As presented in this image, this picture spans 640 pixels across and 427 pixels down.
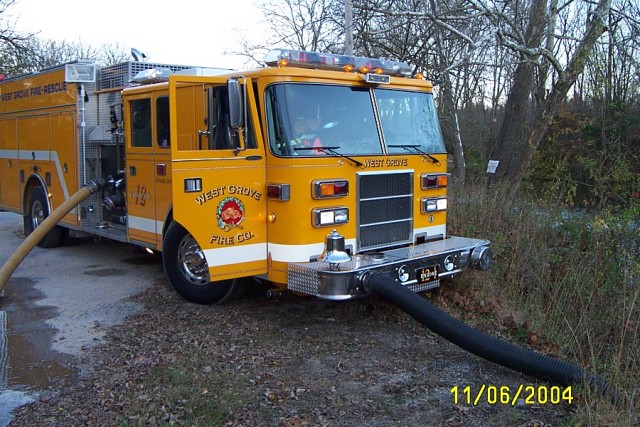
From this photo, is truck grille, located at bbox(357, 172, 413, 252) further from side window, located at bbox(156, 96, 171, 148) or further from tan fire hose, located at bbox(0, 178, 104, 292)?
tan fire hose, located at bbox(0, 178, 104, 292)

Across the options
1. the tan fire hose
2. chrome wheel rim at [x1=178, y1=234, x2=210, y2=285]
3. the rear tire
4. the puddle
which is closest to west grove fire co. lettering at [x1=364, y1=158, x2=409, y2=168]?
chrome wheel rim at [x1=178, y1=234, x2=210, y2=285]

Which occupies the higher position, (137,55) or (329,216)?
(137,55)

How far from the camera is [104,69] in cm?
847

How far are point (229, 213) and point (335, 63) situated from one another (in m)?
1.89

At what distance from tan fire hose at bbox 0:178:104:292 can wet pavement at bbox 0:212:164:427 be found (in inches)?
14.6

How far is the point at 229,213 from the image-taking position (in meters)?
5.83

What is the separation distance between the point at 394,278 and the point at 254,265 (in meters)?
1.32

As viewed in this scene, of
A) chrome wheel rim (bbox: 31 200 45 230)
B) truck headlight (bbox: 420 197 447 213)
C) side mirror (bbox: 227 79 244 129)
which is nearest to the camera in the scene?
side mirror (bbox: 227 79 244 129)

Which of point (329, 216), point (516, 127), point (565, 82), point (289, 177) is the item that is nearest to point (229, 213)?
point (289, 177)

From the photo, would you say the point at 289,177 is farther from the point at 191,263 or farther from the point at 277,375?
the point at 277,375

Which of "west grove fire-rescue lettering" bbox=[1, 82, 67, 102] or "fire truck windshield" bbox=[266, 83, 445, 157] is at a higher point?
"west grove fire-rescue lettering" bbox=[1, 82, 67, 102]

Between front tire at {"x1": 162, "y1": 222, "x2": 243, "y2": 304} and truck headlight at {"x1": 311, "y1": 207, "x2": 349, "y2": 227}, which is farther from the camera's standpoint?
front tire at {"x1": 162, "y1": 222, "x2": 243, "y2": 304}

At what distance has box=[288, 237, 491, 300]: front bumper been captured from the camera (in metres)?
5.41

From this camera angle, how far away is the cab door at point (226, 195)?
565 cm
